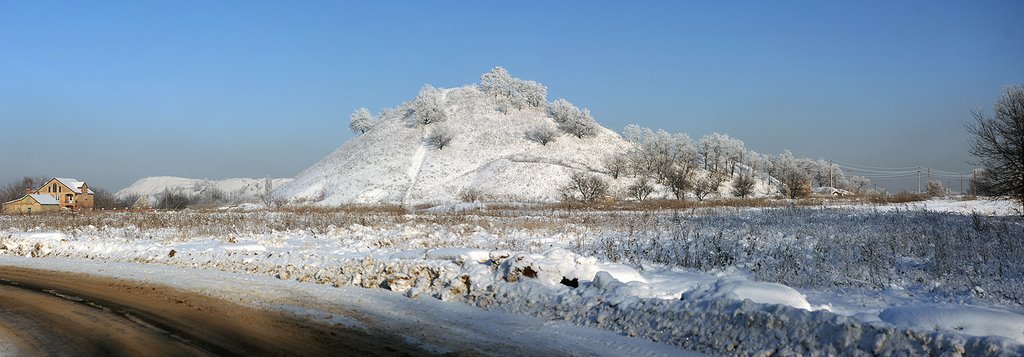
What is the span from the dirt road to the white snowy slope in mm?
57639

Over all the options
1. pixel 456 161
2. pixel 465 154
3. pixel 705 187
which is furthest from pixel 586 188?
pixel 465 154

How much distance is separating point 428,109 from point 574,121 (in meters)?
26.1

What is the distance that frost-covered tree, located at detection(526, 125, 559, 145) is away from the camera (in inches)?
3848

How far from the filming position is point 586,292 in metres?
8.35

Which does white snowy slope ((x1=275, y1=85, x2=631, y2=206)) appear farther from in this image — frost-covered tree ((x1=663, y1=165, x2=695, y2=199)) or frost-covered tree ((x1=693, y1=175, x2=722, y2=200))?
frost-covered tree ((x1=693, y1=175, x2=722, y2=200))

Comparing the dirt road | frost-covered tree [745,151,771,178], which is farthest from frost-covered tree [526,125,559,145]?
the dirt road

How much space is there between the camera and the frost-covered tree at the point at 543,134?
321 feet

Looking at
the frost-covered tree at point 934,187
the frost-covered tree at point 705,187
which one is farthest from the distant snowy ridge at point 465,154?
the frost-covered tree at point 934,187

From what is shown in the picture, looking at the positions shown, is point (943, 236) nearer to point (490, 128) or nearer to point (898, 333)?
point (898, 333)

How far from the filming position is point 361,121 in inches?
4525

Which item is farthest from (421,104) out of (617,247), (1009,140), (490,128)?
(617,247)

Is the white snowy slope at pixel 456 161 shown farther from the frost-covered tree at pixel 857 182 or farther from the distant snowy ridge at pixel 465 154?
the frost-covered tree at pixel 857 182

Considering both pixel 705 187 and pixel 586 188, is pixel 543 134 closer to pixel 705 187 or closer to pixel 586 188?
pixel 705 187

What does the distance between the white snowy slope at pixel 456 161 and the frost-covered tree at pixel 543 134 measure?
0.94 m
